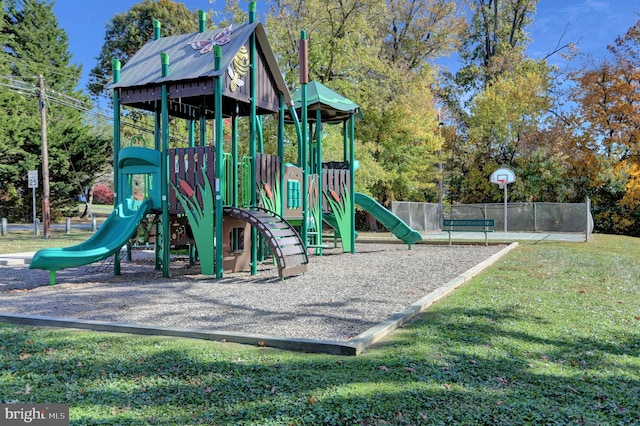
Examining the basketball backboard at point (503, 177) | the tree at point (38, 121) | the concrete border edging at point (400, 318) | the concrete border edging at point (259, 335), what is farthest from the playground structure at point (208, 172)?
the basketball backboard at point (503, 177)

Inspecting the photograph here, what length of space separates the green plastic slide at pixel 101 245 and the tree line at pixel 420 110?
12.7m

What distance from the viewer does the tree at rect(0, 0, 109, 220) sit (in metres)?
31.0

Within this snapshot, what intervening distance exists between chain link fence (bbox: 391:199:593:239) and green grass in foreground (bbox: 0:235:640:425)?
864 inches

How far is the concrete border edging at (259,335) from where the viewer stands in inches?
188

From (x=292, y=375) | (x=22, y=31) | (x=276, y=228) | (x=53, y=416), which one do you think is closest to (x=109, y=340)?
(x=53, y=416)

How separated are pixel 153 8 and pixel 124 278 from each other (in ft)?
131

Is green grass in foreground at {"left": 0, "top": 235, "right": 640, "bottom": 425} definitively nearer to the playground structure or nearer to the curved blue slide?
the curved blue slide

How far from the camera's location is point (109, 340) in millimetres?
5176

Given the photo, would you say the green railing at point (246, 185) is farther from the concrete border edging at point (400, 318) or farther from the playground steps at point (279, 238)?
the concrete border edging at point (400, 318)

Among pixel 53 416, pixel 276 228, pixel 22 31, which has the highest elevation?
pixel 22 31

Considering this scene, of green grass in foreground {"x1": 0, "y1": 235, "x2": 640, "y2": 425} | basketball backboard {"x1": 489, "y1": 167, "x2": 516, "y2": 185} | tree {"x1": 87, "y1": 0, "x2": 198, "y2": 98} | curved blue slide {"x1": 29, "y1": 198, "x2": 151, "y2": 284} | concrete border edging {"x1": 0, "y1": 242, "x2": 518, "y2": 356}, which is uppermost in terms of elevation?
tree {"x1": 87, "y1": 0, "x2": 198, "y2": 98}

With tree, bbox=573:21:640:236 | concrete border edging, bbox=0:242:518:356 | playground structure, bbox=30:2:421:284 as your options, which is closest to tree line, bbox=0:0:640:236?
tree, bbox=573:21:640:236

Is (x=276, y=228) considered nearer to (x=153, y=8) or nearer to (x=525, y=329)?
(x=525, y=329)

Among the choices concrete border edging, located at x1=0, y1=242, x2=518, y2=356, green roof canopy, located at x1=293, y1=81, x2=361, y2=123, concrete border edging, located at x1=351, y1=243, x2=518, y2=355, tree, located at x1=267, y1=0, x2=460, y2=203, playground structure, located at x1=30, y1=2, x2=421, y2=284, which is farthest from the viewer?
tree, located at x1=267, y1=0, x2=460, y2=203
